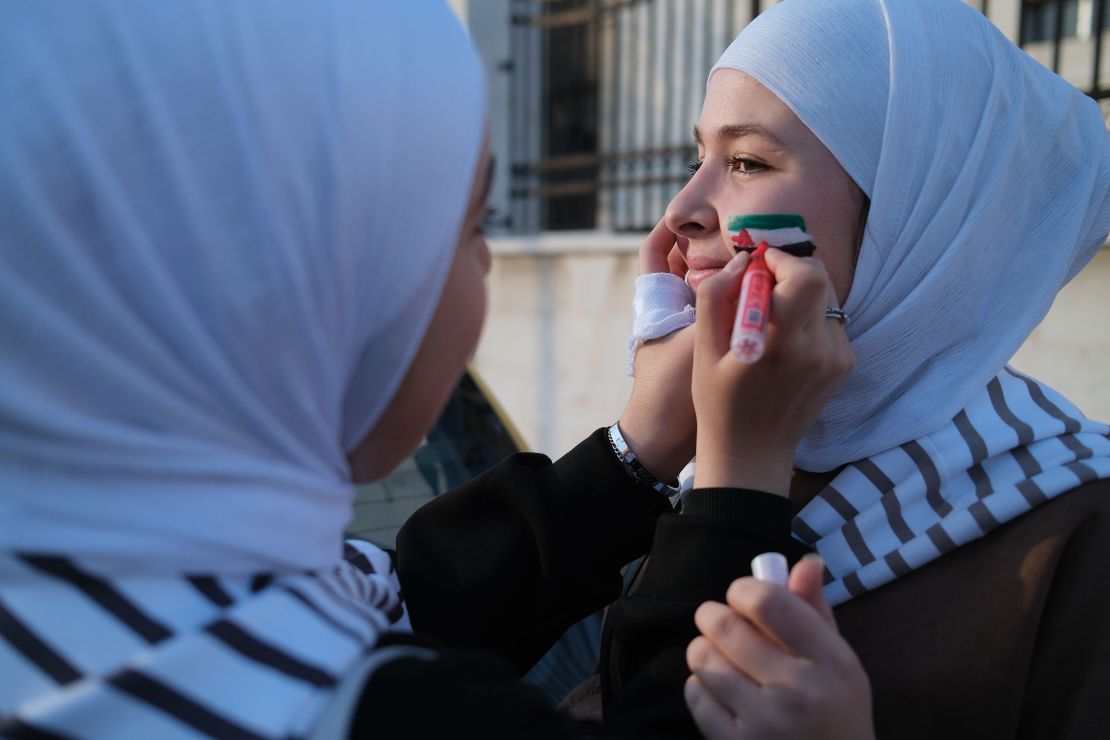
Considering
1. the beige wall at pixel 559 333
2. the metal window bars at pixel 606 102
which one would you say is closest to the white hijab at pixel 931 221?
the metal window bars at pixel 606 102

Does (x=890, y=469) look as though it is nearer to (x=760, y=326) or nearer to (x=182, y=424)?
(x=760, y=326)

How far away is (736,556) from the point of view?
3.81ft

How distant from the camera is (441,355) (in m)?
1.11

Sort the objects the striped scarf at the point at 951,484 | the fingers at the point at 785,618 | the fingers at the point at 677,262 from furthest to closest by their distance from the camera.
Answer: the fingers at the point at 677,262 < the striped scarf at the point at 951,484 < the fingers at the point at 785,618

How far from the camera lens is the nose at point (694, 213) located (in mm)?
1663

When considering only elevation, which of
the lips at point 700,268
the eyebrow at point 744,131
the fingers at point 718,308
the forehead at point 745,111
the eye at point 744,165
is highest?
the forehead at point 745,111

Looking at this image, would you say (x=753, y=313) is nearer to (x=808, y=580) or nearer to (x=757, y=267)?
(x=757, y=267)

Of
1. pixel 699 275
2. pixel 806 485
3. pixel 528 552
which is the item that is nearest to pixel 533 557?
pixel 528 552

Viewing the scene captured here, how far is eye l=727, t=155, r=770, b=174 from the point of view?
5.33 ft

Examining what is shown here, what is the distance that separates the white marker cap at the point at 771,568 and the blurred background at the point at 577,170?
12.2 feet

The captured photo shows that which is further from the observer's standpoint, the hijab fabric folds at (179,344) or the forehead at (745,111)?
the forehead at (745,111)

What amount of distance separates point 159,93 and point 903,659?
3.80 ft

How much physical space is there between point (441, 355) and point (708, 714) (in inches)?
19.8

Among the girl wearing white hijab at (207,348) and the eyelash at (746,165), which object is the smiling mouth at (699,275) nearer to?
the eyelash at (746,165)
